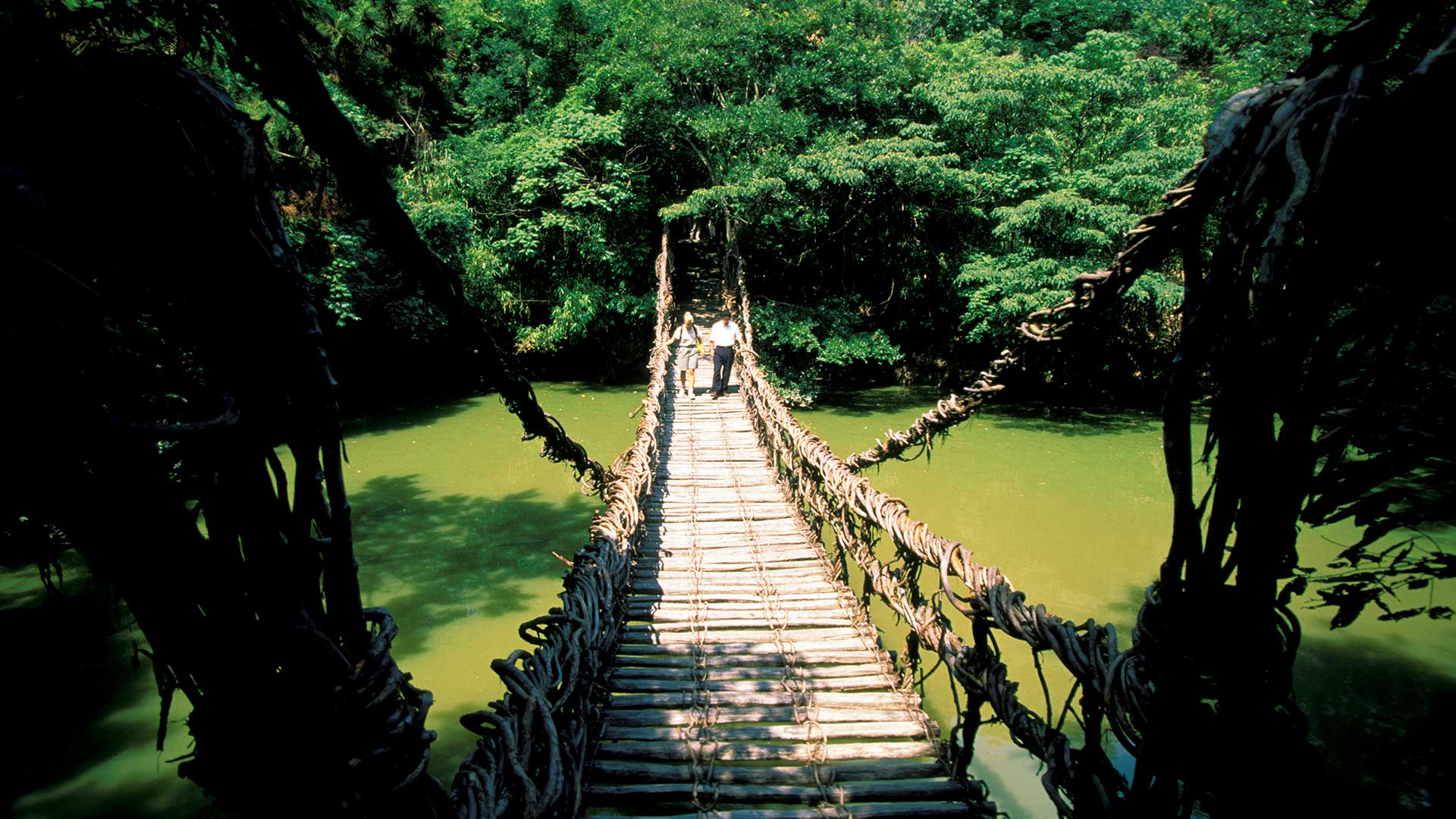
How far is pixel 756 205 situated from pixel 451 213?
4.44 meters

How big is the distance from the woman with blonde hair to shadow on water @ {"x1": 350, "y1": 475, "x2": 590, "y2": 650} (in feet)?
5.68

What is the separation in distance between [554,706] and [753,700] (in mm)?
1061

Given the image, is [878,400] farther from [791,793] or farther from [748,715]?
[791,793]

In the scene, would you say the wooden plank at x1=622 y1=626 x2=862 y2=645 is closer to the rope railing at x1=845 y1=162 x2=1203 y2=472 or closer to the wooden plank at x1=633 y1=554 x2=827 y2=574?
the wooden plank at x1=633 y1=554 x2=827 y2=574

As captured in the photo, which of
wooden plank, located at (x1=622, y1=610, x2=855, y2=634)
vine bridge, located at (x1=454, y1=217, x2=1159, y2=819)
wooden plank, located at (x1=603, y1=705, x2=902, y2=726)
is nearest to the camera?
Result: vine bridge, located at (x1=454, y1=217, x2=1159, y2=819)

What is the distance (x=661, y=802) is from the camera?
185cm

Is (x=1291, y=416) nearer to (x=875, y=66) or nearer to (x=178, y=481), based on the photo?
(x=178, y=481)

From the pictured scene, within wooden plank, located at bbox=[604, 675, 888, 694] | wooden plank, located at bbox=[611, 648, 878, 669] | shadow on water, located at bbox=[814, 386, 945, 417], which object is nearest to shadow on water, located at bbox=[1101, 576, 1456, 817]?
wooden plank, located at bbox=[611, 648, 878, 669]

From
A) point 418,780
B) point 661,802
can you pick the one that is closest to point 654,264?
point 661,802

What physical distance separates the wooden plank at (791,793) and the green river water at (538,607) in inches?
36.9

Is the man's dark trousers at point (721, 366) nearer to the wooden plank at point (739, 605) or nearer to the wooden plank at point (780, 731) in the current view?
the wooden plank at point (739, 605)

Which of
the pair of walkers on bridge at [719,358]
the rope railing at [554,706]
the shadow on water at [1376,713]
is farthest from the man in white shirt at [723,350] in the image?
the rope railing at [554,706]

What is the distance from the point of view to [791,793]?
1842 millimetres

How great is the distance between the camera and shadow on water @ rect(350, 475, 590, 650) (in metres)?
5.45
